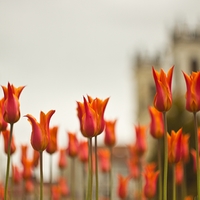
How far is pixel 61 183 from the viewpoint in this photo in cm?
655

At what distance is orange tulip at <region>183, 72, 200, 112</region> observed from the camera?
333 centimetres

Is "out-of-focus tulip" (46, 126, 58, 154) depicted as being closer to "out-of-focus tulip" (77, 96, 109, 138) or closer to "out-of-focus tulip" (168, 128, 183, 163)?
"out-of-focus tulip" (77, 96, 109, 138)

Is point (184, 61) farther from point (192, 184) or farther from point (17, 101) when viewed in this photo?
point (17, 101)

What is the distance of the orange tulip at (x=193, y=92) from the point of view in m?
3.33

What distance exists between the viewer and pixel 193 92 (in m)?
3.34

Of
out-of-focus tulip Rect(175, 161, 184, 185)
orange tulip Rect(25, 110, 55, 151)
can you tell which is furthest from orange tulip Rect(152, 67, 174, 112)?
out-of-focus tulip Rect(175, 161, 184, 185)

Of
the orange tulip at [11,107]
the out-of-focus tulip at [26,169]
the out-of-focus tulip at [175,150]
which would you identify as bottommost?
the out-of-focus tulip at [26,169]

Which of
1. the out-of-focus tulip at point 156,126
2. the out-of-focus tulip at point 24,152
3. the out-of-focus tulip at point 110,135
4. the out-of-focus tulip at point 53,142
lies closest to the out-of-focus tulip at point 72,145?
the out-of-focus tulip at point 110,135

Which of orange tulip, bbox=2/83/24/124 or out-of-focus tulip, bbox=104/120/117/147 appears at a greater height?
Result: orange tulip, bbox=2/83/24/124

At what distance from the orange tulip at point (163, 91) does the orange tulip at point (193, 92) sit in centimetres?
11

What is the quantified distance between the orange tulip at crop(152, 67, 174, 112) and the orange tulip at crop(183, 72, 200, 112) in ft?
0.35

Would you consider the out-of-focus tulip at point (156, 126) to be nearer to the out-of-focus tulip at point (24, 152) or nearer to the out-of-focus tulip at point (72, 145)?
the out-of-focus tulip at point (72, 145)

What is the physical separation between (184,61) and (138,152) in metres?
44.0

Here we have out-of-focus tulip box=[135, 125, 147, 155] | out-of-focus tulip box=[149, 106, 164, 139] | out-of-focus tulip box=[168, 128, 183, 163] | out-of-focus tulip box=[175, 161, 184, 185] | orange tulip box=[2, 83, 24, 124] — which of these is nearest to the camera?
orange tulip box=[2, 83, 24, 124]
